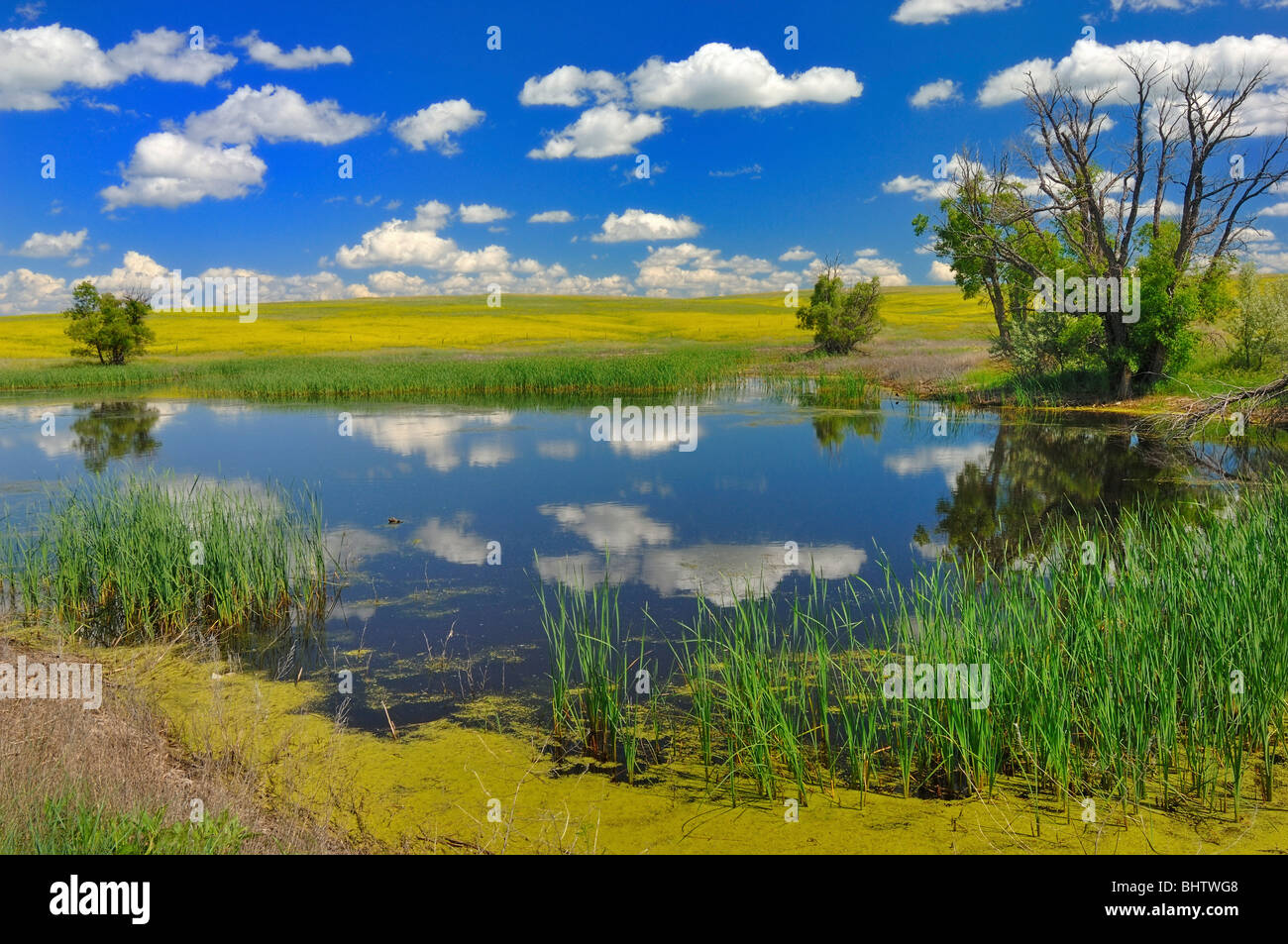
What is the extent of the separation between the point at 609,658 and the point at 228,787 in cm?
293

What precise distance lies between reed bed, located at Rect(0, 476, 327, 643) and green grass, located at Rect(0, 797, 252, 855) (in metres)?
4.35

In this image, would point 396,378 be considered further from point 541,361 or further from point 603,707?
point 603,707

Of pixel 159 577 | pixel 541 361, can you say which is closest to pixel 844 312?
pixel 541 361

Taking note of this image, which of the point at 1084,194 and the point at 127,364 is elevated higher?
the point at 1084,194

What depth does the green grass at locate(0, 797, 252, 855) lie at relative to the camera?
3354 millimetres

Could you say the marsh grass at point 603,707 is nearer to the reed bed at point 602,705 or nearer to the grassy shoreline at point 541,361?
the reed bed at point 602,705

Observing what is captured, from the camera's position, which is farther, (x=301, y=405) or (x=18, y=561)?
(x=301, y=405)

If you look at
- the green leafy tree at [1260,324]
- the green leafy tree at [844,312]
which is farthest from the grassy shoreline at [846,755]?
the green leafy tree at [844,312]

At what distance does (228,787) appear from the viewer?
16.0ft

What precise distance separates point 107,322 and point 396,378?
21644 millimetres

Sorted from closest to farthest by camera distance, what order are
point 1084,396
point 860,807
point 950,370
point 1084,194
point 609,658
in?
point 860,807 < point 609,658 < point 1084,194 < point 1084,396 < point 950,370
